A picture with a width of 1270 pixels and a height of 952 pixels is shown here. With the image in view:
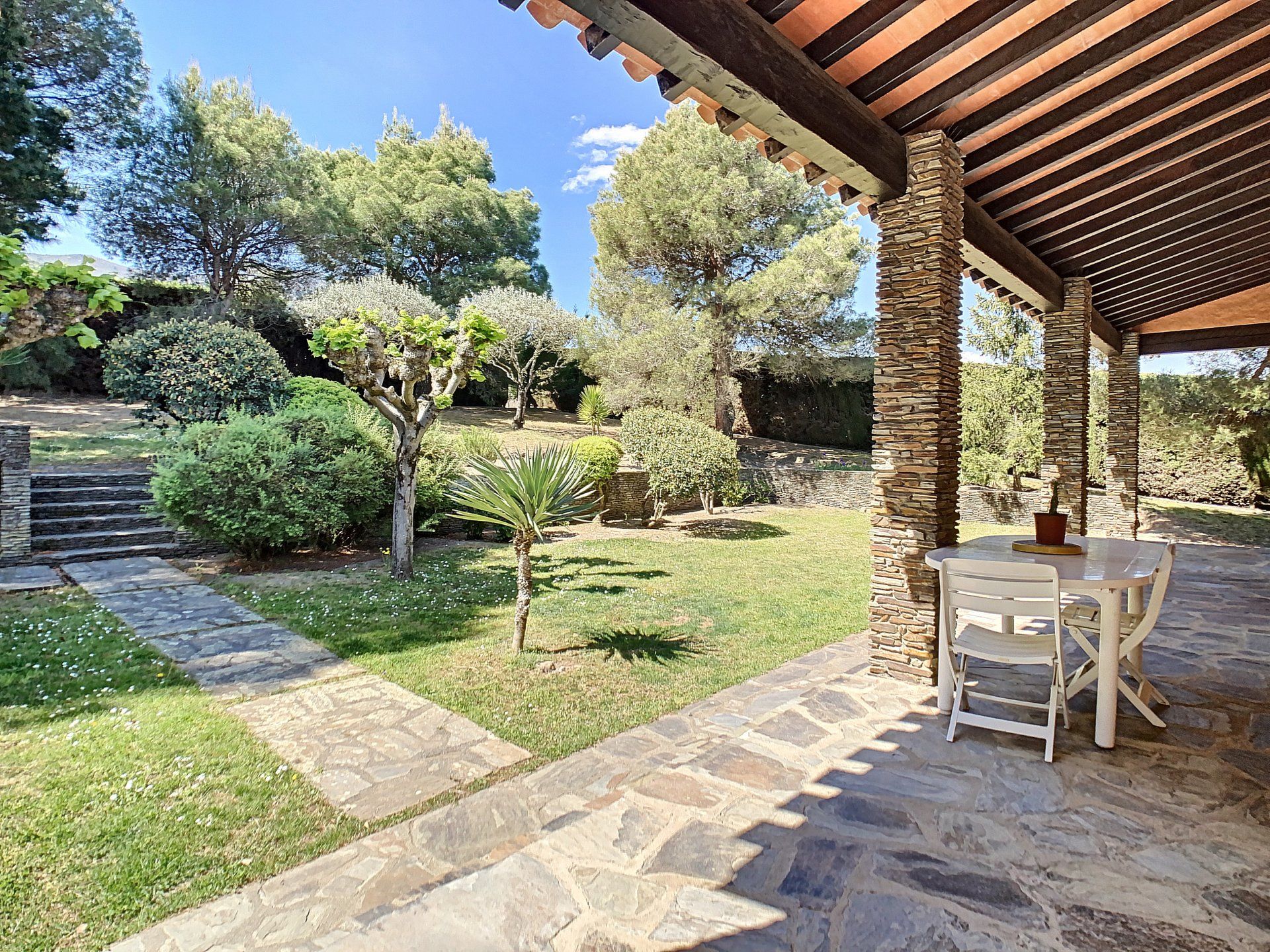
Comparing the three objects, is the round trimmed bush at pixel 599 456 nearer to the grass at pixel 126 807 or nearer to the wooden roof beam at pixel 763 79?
the wooden roof beam at pixel 763 79

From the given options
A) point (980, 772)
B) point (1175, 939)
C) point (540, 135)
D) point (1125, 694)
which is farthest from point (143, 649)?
point (540, 135)

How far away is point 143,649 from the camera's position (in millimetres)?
4219

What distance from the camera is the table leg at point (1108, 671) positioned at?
9.32 ft

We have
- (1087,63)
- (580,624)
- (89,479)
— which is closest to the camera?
(1087,63)

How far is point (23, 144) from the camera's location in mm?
11141

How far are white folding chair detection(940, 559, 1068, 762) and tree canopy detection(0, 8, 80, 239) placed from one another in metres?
14.7

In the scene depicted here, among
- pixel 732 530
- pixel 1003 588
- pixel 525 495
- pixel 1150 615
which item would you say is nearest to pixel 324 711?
pixel 525 495

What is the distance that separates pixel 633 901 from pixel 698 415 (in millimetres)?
15159

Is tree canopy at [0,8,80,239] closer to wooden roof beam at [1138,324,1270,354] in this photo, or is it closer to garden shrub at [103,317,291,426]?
garden shrub at [103,317,291,426]

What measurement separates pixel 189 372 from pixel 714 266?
41.6 feet

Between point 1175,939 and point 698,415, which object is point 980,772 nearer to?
point 1175,939

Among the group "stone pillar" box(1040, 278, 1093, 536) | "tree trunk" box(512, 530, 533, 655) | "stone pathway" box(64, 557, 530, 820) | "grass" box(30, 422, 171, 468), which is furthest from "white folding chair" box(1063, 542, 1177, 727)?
"grass" box(30, 422, 171, 468)

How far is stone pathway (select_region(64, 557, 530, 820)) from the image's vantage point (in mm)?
2701

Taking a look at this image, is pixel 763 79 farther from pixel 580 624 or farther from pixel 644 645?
pixel 580 624
